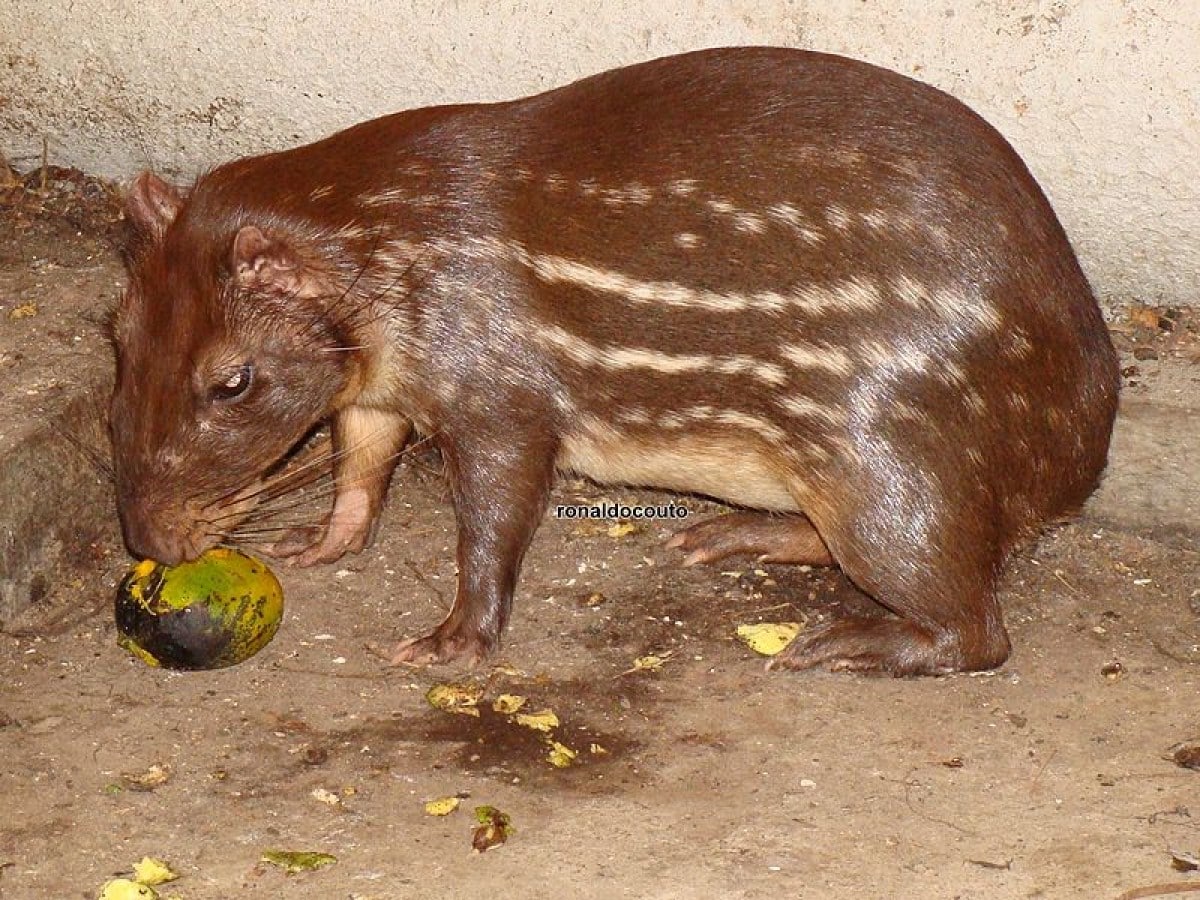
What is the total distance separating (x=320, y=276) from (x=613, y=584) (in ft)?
4.19

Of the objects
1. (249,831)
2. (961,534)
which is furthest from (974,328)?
(249,831)

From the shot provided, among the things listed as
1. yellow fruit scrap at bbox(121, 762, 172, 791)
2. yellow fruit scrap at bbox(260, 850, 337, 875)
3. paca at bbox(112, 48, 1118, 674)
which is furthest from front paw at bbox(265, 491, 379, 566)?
yellow fruit scrap at bbox(260, 850, 337, 875)

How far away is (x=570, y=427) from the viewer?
5.44 m

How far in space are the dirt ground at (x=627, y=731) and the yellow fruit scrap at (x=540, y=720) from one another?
3cm

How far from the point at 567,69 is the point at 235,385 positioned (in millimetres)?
1662

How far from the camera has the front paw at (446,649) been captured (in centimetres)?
537

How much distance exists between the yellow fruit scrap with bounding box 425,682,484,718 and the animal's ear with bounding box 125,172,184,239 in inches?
54.5

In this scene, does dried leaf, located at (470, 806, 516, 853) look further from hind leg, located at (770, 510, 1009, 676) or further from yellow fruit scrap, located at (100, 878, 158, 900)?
hind leg, located at (770, 510, 1009, 676)

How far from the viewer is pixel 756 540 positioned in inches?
231

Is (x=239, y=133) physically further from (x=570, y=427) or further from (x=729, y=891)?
(x=729, y=891)

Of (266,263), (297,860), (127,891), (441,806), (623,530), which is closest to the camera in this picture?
(127,891)

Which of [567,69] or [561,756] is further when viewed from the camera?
[567,69]

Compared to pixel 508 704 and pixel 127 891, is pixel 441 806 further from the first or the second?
pixel 127 891

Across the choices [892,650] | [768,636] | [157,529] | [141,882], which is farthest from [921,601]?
[141,882]
